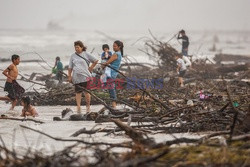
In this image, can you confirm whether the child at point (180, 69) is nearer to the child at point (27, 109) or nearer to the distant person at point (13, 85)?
the distant person at point (13, 85)

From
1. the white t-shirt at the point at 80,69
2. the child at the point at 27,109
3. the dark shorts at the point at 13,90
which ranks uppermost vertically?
the white t-shirt at the point at 80,69

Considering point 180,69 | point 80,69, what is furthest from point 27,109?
point 180,69

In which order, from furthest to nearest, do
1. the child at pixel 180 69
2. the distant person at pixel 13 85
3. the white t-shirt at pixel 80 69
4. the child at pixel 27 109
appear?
the child at pixel 180 69
the distant person at pixel 13 85
the white t-shirt at pixel 80 69
the child at pixel 27 109

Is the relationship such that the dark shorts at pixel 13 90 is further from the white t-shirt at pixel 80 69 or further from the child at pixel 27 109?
the white t-shirt at pixel 80 69

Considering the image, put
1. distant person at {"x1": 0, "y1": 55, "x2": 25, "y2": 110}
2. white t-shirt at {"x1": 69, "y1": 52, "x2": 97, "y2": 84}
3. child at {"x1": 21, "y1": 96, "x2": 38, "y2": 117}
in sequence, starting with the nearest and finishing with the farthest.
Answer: child at {"x1": 21, "y1": 96, "x2": 38, "y2": 117} < white t-shirt at {"x1": 69, "y1": 52, "x2": 97, "y2": 84} < distant person at {"x1": 0, "y1": 55, "x2": 25, "y2": 110}

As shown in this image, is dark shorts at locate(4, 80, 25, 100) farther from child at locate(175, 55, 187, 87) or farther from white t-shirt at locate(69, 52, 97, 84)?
child at locate(175, 55, 187, 87)

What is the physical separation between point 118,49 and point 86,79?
35.9 inches

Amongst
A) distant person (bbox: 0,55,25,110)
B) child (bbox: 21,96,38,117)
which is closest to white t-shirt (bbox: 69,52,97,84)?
child (bbox: 21,96,38,117)

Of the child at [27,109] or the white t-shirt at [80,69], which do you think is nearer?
the child at [27,109]

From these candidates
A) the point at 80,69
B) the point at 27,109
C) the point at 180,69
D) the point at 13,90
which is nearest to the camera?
the point at 27,109

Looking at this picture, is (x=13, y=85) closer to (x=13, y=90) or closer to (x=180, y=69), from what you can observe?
(x=13, y=90)

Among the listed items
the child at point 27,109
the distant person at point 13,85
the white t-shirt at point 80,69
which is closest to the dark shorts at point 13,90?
the distant person at point 13,85

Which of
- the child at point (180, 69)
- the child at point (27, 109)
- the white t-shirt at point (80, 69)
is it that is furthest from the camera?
the child at point (180, 69)

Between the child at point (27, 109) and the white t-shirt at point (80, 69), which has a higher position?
the white t-shirt at point (80, 69)
